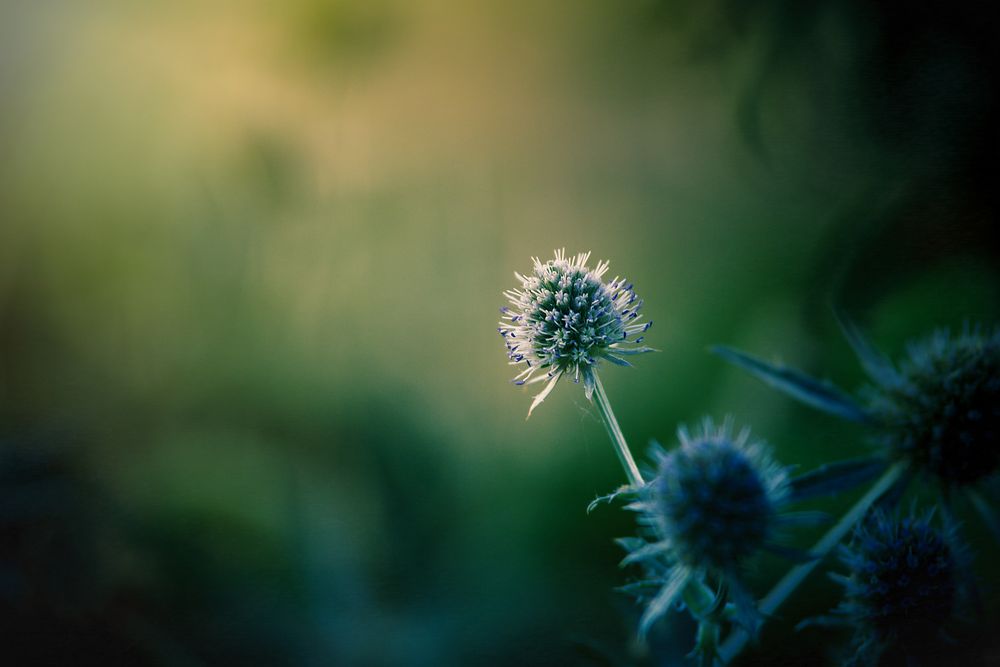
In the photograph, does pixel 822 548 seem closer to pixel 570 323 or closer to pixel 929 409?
pixel 929 409

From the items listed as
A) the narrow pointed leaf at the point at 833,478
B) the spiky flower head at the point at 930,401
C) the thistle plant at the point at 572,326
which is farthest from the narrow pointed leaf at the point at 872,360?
the thistle plant at the point at 572,326

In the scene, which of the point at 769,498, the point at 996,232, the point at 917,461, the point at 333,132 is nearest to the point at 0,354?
the point at 333,132

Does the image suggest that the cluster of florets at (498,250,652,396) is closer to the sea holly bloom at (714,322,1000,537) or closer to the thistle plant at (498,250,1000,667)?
the thistle plant at (498,250,1000,667)

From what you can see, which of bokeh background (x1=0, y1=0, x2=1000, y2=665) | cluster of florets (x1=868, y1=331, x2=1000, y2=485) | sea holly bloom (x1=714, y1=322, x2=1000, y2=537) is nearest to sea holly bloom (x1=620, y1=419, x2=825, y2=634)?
sea holly bloom (x1=714, y1=322, x2=1000, y2=537)

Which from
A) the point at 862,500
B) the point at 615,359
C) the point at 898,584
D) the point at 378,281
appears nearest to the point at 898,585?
the point at 898,584

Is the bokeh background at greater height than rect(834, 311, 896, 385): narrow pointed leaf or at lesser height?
greater

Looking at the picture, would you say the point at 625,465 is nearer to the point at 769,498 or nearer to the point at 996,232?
the point at 769,498

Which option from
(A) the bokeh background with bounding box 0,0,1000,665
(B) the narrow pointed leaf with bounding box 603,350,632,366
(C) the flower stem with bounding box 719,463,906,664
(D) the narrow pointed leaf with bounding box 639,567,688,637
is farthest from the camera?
(A) the bokeh background with bounding box 0,0,1000,665
